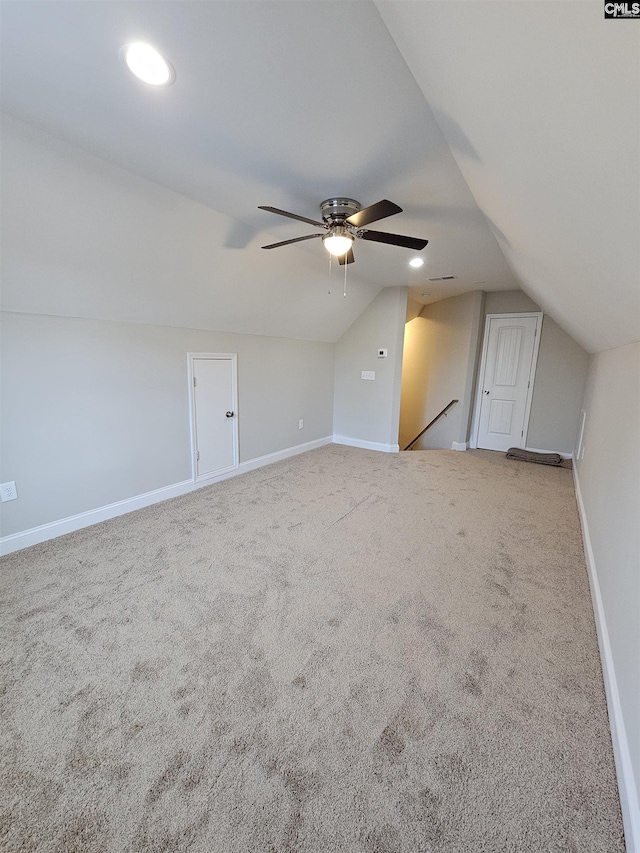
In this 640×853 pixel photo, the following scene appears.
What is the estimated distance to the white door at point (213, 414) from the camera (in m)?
3.62

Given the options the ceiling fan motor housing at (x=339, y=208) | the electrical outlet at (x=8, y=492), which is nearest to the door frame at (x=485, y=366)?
the ceiling fan motor housing at (x=339, y=208)

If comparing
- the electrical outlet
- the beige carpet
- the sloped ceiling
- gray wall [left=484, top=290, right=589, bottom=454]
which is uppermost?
the sloped ceiling

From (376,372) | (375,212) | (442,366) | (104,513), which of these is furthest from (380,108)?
(442,366)

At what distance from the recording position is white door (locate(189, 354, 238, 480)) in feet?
11.9

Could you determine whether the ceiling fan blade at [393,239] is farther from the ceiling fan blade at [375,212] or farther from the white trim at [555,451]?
the white trim at [555,451]

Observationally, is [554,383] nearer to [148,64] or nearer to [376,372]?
[376,372]

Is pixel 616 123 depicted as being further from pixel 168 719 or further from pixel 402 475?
pixel 402 475

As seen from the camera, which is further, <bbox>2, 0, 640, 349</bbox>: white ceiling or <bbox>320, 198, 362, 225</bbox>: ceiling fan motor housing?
<bbox>320, 198, 362, 225</bbox>: ceiling fan motor housing

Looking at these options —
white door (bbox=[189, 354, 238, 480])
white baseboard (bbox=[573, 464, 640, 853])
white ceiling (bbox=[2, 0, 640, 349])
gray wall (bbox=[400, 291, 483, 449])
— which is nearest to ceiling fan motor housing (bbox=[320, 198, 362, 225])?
white ceiling (bbox=[2, 0, 640, 349])

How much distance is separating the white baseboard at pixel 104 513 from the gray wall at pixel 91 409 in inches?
2.0

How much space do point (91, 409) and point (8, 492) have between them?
78 centimetres

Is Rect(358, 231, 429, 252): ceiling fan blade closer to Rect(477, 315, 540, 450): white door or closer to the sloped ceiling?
the sloped ceiling

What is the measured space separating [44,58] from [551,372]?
5.76m

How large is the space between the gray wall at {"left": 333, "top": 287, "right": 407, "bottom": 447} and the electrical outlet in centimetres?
421
